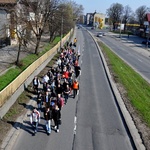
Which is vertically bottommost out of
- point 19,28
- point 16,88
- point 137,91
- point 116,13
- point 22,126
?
point 137,91

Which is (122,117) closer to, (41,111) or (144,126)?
(144,126)

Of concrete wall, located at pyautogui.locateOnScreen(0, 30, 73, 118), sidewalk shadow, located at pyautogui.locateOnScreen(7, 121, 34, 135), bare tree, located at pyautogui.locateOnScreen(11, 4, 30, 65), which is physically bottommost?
sidewalk shadow, located at pyautogui.locateOnScreen(7, 121, 34, 135)

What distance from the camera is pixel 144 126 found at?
48.0 feet

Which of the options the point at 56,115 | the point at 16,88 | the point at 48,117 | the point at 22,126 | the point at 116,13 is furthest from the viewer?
the point at 116,13

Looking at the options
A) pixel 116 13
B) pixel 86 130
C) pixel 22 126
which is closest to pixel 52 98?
pixel 22 126

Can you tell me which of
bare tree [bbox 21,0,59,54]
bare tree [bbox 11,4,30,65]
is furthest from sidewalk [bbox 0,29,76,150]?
bare tree [bbox 21,0,59,54]

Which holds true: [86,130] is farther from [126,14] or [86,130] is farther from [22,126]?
[126,14]

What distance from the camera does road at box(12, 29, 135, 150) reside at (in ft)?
40.1

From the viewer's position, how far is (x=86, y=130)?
13.8 metres

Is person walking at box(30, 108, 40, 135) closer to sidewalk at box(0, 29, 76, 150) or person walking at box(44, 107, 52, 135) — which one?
person walking at box(44, 107, 52, 135)

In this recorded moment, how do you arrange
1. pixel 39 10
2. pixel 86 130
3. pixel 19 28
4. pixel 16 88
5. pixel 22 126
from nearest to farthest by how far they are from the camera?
pixel 86 130 → pixel 22 126 → pixel 16 88 → pixel 19 28 → pixel 39 10

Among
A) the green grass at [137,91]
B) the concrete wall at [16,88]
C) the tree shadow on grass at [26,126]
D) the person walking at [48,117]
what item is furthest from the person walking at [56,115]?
the green grass at [137,91]

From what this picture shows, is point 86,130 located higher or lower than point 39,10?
lower

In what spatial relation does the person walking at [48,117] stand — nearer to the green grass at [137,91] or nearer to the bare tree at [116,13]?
the green grass at [137,91]
